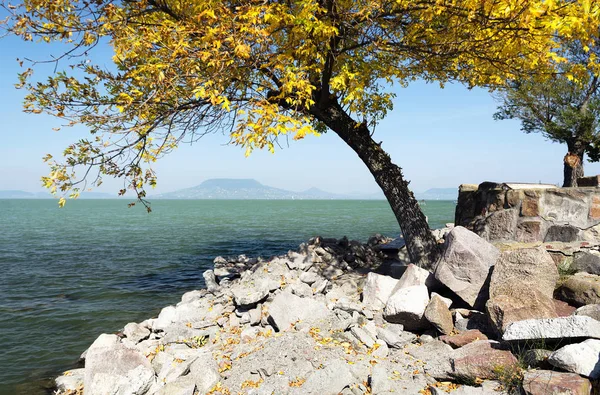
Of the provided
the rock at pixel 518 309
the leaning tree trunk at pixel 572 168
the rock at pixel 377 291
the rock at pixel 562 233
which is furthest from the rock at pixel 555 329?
the leaning tree trunk at pixel 572 168

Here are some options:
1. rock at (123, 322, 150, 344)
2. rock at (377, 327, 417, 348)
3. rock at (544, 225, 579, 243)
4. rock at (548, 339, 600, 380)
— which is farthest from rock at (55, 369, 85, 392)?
rock at (544, 225, 579, 243)

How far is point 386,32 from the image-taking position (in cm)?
1018

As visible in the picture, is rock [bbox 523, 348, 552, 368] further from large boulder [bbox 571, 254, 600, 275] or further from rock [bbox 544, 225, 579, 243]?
rock [bbox 544, 225, 579, 243]

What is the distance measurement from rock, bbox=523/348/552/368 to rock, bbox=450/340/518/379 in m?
0.18

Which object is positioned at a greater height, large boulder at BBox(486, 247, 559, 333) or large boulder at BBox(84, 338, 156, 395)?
large boulder at BBox(486, 247, 559, 333)

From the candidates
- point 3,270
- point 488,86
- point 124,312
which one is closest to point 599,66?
point 488,86

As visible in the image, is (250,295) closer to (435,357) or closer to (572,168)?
(435,357)

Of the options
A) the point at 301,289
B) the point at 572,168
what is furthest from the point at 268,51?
the point at 572,168

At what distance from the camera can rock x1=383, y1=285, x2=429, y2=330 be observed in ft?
26.4

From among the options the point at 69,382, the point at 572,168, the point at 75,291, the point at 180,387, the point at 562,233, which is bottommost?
the point at 75,291

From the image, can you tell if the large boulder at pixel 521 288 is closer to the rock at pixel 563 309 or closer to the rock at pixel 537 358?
the rock at pixel 563 309

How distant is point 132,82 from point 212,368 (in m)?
6.89

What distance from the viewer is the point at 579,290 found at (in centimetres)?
777

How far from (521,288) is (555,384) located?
2.30 meters
